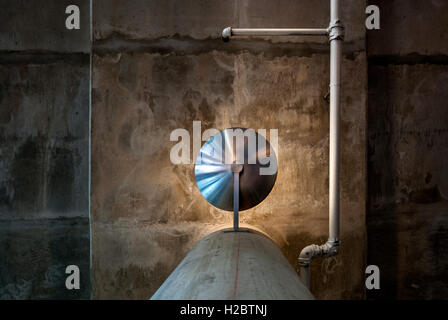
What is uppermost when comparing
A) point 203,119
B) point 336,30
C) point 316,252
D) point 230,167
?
point 336,30

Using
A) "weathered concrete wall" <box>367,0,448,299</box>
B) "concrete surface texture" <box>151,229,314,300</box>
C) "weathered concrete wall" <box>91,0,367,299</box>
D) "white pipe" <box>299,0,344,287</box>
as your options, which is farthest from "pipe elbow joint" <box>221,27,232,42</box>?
"concrete surface texture" <box>151,229,314,300</box>

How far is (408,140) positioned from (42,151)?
148 inches

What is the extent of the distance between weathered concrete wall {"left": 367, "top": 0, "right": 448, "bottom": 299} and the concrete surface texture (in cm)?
183

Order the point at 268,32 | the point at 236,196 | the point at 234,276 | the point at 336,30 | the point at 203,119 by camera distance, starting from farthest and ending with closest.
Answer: the point at 203,119
the point at 268,32
the point at 336,30
the point at 236,196
the point at 234,276

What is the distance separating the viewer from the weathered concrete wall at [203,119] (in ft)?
8.93

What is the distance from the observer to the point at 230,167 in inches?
83.7

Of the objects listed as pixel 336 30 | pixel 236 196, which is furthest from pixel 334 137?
pixel 236 196

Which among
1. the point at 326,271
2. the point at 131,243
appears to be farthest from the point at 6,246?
the point at 326,271

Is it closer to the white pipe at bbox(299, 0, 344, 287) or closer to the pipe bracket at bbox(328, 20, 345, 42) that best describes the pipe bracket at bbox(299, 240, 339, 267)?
the white pipe at bbox(299, 0, 344, 287)

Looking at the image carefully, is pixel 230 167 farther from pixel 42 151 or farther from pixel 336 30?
pixel 42 151

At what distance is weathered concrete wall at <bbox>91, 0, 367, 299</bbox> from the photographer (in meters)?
2.72

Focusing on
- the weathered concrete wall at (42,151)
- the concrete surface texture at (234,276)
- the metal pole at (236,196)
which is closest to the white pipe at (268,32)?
the metal pole at (236,196)

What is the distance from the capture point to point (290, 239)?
2.75 metres
